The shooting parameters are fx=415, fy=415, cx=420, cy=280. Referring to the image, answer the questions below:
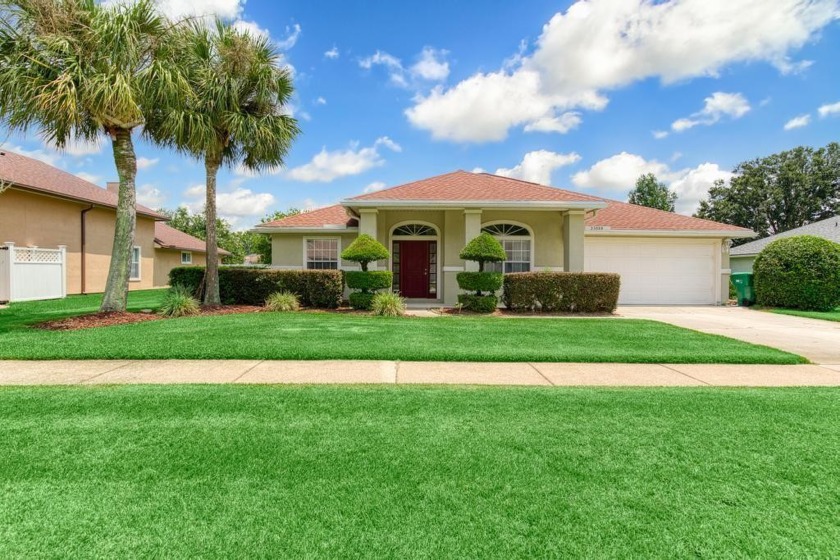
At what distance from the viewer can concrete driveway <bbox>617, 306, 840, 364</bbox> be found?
7367 mm

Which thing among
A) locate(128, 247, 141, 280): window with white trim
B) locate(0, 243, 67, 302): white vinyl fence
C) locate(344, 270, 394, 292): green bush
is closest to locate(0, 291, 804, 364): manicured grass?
locate(344, 270, 394, 292): green bush

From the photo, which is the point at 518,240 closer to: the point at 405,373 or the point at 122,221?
the point at 405,373

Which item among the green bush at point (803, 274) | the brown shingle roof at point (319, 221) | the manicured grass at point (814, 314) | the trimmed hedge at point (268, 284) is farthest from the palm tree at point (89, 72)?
the green bush at point (803, 274)

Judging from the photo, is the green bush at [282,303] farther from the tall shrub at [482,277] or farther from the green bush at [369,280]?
the tall shrub at [482,277]

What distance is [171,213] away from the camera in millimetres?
59562

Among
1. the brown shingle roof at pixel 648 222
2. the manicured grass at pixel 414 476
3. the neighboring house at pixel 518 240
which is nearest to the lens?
the manicured grass at pixel 414 476

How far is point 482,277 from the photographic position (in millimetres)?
12047

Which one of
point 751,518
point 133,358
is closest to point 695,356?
point 751,518

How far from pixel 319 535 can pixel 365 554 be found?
30 centimetres

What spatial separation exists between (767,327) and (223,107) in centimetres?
1508

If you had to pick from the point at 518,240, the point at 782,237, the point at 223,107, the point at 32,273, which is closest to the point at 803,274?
the point at 518,240

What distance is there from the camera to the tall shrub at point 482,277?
11961 millimetres

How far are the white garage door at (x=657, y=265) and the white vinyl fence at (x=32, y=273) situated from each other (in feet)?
63.9

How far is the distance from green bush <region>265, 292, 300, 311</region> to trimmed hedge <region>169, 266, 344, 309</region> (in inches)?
21.9
